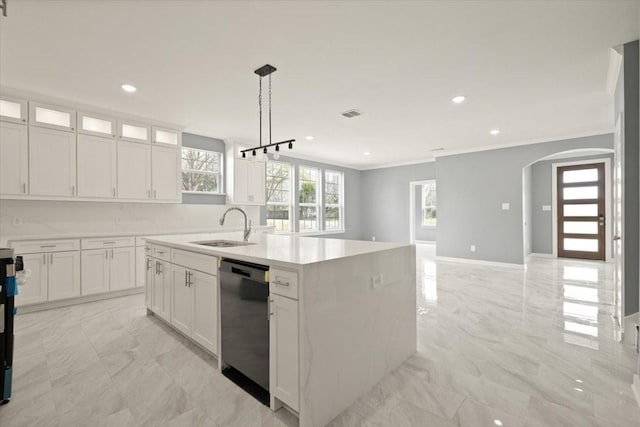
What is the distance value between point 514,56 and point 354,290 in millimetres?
2664

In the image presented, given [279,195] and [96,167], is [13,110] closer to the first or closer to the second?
[96,167]

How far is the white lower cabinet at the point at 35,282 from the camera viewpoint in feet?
11.3

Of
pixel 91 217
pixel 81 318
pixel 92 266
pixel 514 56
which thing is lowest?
pixel 81 318

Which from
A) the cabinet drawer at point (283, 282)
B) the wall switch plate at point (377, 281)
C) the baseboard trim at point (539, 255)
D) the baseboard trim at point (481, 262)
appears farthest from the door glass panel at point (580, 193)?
the cabinet drawer at point (283, 282)

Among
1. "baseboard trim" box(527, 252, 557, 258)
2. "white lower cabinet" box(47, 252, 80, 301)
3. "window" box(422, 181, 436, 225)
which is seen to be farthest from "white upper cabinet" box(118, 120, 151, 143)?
"baseboard trim" box(527, 252, 557, 258)

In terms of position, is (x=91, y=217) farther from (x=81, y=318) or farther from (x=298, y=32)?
(x=298, y=32)

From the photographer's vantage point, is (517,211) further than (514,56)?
Yes

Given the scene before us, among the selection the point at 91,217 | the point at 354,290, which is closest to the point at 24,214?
the point at 91,217

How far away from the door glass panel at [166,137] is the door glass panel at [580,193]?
28.5 ft

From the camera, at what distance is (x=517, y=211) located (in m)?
6.14

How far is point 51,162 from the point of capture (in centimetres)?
377

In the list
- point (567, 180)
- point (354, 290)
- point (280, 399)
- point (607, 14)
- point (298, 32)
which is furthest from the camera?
point (567, 180)

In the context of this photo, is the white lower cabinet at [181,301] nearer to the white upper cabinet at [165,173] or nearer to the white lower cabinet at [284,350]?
the white lower cabinet at [284,350]

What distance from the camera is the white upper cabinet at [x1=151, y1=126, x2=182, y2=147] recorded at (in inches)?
185
